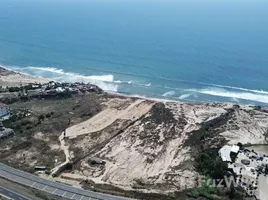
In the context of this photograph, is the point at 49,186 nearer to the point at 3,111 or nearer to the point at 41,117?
the point at 41,117

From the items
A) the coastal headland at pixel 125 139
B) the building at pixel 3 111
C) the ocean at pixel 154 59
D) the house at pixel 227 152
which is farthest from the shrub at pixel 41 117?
the ocean at pixel 154 59

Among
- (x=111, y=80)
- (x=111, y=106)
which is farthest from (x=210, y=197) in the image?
(x=111, y=80)

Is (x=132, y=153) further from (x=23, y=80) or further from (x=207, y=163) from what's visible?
(x=23, y=80)

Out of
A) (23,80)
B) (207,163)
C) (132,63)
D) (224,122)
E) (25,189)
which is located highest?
(132,63)

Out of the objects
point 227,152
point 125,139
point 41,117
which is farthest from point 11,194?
point 227,152

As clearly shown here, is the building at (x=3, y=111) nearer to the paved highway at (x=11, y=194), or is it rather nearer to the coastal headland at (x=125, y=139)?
the coastal headland at (x=125, y=139)

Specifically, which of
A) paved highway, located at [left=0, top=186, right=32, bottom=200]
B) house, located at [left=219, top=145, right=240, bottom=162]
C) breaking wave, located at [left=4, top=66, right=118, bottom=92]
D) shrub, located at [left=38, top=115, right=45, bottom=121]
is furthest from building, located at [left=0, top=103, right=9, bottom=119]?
breaking wave, located at [left=4, top=66, right=118, bottom=92]
